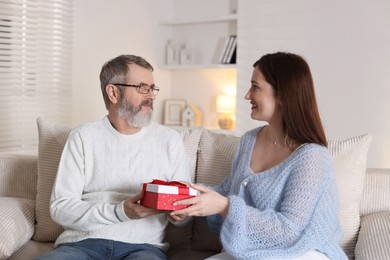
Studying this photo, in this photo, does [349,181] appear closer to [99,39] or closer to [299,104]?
[299,104]

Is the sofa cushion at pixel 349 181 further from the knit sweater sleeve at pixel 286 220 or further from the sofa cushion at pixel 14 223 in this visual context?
the sofa cushion at pixel 14 223

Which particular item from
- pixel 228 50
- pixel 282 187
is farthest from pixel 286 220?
pixel 228 50

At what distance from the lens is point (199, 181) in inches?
94.3

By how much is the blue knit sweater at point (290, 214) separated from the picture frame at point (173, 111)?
140 inches

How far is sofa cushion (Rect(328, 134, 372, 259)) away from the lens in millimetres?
2166

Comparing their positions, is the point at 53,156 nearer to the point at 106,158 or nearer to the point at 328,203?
the point at 106,158

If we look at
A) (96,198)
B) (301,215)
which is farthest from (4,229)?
(301,215)

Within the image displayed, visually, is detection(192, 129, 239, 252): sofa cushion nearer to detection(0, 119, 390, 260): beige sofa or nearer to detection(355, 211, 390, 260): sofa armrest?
detection(0, 119, 390, 260): beige sofa

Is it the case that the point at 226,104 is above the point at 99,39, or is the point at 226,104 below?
below

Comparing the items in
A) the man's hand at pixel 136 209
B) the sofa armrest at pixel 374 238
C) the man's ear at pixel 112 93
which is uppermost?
the man's ear at pixel 112 93

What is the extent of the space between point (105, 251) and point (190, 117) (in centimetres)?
334

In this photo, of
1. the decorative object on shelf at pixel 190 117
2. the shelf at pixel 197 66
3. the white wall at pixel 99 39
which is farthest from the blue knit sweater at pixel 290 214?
the decorative object on shelf at pixel 190 117

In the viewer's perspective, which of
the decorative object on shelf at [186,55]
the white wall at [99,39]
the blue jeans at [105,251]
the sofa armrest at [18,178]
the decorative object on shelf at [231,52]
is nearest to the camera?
the blue jeans at [105,251]

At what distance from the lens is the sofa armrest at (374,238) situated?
6.46 ft
